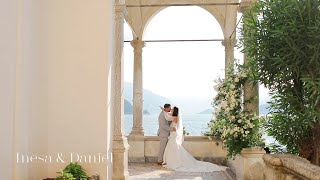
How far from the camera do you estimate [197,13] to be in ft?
217

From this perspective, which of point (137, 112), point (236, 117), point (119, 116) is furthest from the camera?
point (137, 112)

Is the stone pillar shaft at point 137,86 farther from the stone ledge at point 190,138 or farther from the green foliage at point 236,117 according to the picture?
the green foliage at point 236,117

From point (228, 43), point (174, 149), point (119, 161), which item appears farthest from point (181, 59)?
point (119, 161)

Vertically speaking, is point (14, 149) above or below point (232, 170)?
above

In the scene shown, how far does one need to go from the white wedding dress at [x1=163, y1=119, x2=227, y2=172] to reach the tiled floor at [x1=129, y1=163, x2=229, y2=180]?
1.13 feet

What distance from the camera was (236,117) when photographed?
23.4 feet

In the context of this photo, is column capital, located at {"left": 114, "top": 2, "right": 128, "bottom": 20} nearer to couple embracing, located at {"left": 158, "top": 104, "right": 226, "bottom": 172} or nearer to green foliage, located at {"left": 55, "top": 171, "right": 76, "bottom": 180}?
green foliage, located at {"left": 55, "top": 171, "right": 76, "bottom": 180}

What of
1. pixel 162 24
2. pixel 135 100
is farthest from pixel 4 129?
pixel 162 24

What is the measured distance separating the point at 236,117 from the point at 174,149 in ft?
10.8

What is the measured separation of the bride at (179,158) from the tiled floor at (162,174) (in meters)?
0.35

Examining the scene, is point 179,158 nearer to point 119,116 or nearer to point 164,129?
point 164,129

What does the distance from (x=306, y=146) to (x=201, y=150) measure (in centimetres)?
571

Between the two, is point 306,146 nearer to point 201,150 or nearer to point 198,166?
point 198,166

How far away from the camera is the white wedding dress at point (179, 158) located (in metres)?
9.58
